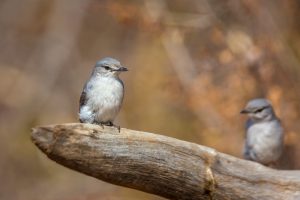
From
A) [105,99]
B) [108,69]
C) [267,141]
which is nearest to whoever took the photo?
[105,99]

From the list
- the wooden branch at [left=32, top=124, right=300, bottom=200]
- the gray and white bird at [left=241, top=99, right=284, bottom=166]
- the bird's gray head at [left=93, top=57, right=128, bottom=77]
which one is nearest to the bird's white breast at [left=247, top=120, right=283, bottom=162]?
the gray and white bird at [left=241, top=99, right=284, bottom=166]

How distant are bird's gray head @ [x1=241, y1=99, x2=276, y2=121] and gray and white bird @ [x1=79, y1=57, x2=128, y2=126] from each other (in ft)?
6.33

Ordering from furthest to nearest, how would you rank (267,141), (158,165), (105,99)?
(267,141) → (105,99) → (158,165)

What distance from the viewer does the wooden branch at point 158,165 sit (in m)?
4.43

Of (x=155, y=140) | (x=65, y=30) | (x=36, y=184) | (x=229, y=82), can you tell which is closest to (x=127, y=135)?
(x=155, y=140)

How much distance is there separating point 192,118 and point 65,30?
2.42 m

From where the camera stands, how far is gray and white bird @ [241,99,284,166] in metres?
6.86

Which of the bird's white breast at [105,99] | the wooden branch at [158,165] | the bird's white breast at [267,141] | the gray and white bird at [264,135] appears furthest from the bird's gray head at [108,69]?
the bird's white breast at [267,141]

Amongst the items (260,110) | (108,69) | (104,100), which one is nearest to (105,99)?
(104,100)

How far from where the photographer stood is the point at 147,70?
375 inches

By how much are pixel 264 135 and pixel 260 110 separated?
0.24 metres

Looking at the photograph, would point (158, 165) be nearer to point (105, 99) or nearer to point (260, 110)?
point (105, 99)

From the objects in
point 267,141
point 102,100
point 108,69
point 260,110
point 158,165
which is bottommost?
point 158,165

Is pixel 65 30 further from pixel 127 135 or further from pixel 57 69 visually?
pixel 127 135
